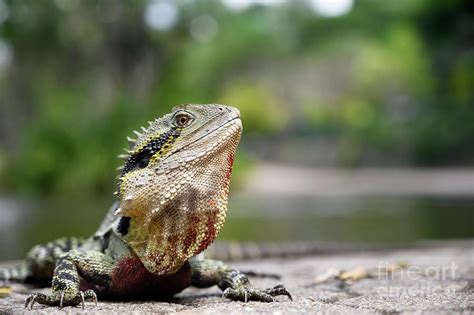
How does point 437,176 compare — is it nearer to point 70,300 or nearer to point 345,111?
point 345,111

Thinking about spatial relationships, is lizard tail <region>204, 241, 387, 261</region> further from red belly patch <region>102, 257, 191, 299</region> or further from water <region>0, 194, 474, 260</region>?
red belly patch <region>102, 257, 191, 299</region>

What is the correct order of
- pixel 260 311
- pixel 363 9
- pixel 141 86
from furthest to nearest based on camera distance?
pixel 363 9 → pixel 141 86 → pixel 260 311

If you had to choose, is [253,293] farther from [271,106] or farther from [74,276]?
[271,106]

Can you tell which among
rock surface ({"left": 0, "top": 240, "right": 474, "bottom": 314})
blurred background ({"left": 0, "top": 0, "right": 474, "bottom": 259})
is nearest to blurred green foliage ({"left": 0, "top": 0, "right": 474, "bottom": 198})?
blurred background ({"left": 0, "top": 0, "right": 474, "bottom": 259})

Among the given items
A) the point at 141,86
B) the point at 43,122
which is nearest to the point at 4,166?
the point at 43,122

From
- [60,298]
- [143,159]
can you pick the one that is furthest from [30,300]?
[143,159]

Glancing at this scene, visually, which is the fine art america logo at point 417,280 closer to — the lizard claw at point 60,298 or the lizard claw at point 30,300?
the lizard claw at point 60,298
